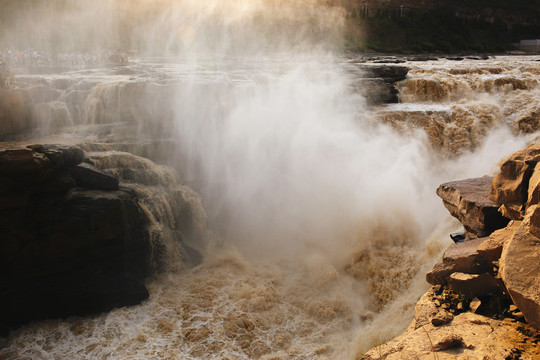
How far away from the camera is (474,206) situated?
4.55 metres

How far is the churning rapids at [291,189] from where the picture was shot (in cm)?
619

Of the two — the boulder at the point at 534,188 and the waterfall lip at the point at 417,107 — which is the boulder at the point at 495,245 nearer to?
the boulder at the point at 534,188

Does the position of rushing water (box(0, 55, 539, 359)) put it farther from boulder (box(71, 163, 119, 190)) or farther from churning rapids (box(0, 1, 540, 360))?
boulder (box(71, 163, 119, 190))

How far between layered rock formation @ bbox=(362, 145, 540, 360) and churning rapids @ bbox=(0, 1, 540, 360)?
50.7 inches

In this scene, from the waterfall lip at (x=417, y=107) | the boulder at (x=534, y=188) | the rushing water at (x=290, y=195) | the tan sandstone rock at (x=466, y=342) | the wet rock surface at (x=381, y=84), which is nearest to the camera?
the tan sandstone rock at (x=466, y=342)

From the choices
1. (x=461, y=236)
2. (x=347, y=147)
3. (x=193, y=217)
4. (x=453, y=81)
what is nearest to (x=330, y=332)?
(x=461, y=236)

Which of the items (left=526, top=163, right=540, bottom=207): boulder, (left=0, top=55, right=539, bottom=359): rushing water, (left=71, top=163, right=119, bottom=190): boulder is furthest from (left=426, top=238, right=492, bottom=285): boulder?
(left=71, top=163, right=119, bottom=190): boulder

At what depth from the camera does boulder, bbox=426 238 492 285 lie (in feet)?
12.0

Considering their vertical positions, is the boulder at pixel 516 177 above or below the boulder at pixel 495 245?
above

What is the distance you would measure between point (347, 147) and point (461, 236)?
5210mm

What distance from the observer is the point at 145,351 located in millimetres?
5902

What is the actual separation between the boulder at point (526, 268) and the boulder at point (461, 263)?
1.39 feet

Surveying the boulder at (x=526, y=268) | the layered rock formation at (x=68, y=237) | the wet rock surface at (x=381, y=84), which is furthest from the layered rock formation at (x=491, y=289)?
the wet rock surface at (x=381, y=84)

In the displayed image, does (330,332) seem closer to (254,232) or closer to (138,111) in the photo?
(254,232)
